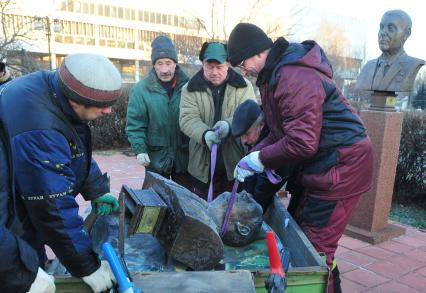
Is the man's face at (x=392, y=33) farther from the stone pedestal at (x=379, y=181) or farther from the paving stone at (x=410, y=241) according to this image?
the paving stone at (x=410, y=241)

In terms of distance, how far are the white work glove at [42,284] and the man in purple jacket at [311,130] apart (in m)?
1.16

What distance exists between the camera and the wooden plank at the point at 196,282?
55.3 inches

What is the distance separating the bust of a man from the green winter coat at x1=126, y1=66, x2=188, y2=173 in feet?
6.67

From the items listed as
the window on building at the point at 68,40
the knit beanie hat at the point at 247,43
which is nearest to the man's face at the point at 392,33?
the knit beanie hat at the point at 247,43

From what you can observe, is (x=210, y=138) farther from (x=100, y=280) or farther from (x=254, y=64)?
(x=100, y=280)

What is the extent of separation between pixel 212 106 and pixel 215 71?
266 mm

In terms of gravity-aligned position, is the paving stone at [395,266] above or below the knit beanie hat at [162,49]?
below

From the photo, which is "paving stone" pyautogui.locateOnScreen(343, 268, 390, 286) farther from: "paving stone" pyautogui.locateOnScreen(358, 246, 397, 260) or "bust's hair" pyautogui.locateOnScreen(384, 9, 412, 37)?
"bust's hair" pyautogui.locateOnScreen(384, 9, 412, 37)

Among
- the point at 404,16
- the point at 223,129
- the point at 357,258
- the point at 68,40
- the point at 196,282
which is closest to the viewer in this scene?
the point at 196,282

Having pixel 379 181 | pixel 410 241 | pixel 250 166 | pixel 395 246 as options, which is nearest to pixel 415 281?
pixel 395 246

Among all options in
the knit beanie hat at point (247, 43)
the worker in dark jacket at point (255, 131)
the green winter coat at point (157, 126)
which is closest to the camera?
the knit beanie hat at point (247, 43)

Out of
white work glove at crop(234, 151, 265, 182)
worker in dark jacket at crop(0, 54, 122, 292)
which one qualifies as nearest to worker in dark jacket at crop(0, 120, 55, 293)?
worker in dark jacket at crop(0, 54, 122, 292)

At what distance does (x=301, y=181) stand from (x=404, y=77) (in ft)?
7.74

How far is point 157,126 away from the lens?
3.27 meters
